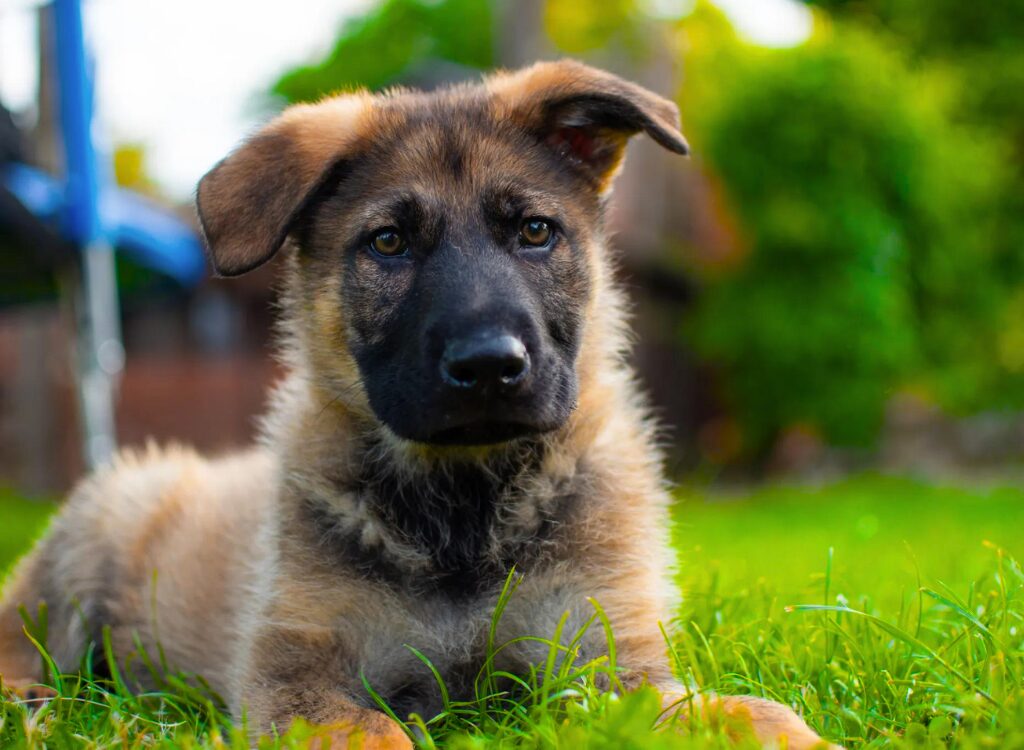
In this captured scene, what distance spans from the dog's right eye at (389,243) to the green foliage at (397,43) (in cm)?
3170

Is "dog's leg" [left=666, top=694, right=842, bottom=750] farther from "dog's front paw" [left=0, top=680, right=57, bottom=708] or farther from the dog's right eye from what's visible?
"dog's front paw" [left=0, top=680, right=57, bottom=708]

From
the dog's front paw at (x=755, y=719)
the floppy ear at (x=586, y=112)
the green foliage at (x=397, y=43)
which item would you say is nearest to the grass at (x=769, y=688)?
the dog's front paw at (x=755, y=719)

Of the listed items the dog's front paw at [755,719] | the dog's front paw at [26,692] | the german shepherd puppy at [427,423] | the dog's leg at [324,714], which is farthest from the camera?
the dog's front paw at [26,692]

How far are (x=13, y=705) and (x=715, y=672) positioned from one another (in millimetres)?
1716

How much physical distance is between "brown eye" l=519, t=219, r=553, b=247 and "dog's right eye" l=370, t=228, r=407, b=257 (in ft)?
1.08

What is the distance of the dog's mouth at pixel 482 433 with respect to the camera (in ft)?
8.70

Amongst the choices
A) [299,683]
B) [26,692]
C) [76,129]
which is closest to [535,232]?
[299,683]

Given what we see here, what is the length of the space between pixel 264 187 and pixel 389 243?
365 millimetres

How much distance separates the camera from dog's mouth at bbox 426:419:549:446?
265 centimetres

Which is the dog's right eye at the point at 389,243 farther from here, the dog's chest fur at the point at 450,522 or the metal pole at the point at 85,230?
the metal pole at the point at 85,230

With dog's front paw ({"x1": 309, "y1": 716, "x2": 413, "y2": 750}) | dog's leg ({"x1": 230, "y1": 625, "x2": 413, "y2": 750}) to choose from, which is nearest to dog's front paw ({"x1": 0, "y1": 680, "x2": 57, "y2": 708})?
dog's leg ({"x1": 230, "y1": 625, "x2": 413, "y2": 750})

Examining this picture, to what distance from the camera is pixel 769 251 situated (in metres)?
11.9

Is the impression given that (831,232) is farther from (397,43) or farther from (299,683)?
(397,43)

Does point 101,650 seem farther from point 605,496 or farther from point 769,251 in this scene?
point 769,251
